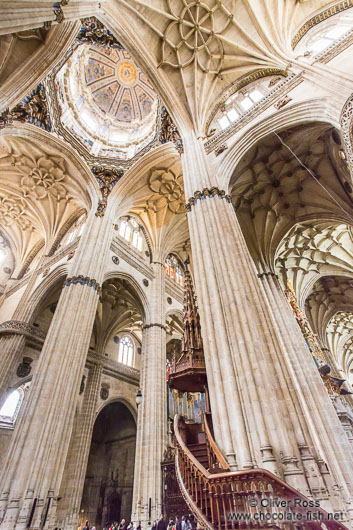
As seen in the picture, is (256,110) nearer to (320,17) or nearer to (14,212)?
(320,17)

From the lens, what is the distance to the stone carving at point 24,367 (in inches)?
469

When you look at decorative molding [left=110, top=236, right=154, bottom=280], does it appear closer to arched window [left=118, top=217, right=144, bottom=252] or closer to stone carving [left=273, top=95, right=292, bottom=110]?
arched window [left=118, top=217, right=144, bottom=252]

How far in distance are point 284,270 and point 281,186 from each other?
5882 millimetres

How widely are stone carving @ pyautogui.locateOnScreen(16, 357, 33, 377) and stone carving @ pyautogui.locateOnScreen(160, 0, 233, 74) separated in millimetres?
15536

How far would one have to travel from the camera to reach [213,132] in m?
11.4

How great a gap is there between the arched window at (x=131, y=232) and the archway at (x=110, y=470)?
1136 centimetres

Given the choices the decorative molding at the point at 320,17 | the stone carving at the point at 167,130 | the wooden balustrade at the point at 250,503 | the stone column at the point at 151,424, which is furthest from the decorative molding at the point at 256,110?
the wooden balustrade at the point at 250,503

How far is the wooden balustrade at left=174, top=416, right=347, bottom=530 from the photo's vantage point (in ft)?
9.27

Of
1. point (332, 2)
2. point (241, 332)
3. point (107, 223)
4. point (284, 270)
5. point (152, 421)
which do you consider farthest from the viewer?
point (284, 270)


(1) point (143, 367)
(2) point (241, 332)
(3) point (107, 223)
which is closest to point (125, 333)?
(1) point (143, 367)

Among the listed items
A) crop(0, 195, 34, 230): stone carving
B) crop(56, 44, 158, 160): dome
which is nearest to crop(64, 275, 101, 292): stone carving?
crop(56, 44, 158, 160): dome

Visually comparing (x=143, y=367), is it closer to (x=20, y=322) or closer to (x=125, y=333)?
(x=20, y=322)

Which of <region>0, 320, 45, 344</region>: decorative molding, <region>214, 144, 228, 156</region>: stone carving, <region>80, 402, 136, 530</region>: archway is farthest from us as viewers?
<region>80, 402, 136, 530</region>: archway

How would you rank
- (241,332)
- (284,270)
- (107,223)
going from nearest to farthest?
1. (241,332)
2. (107,223)
3. (284,270)
